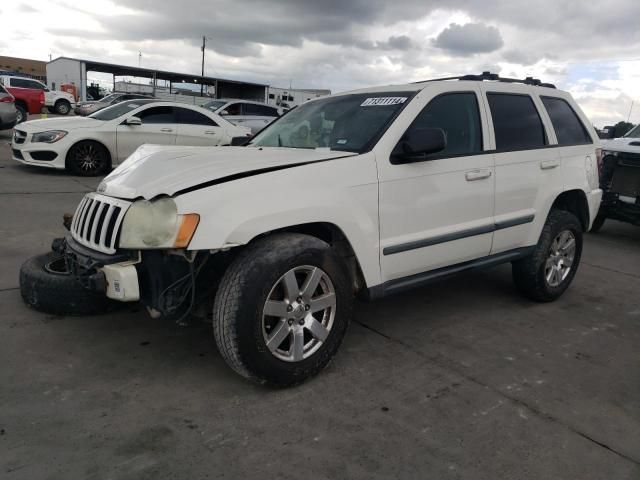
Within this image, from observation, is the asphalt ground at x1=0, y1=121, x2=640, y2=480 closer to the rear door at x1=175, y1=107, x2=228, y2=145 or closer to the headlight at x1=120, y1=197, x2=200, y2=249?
the headlight at x1=120, y1=197, x2=200, y2=249

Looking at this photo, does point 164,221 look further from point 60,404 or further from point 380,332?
point 380,332

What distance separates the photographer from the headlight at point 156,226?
2.58m

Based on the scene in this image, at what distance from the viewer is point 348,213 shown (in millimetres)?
3057

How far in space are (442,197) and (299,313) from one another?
1328mm

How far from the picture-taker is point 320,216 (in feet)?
9.61

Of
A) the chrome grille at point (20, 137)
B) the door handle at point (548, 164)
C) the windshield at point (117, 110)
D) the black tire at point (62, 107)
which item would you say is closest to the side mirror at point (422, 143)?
the door handle at point (548, 164)

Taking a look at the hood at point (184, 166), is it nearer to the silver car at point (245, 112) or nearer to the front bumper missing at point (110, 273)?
the front bumper missing at point (110, 273)

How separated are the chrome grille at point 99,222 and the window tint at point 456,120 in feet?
6.48

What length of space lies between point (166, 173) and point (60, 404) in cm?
133

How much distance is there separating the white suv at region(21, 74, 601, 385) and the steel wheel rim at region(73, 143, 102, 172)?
6.36 metres

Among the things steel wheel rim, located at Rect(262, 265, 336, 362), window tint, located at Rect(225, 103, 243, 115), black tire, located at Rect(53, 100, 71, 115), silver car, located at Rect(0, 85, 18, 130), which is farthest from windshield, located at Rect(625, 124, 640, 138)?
black tire, located at Rect(53, 100, 71, 115)

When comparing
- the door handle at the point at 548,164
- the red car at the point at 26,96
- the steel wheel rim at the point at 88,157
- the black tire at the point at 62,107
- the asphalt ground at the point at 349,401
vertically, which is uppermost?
the black tire at the point at 62,107

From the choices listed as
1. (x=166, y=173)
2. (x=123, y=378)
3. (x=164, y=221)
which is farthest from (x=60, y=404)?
(x=166, y=173)

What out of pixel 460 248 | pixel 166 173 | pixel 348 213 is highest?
pixel 166 173
